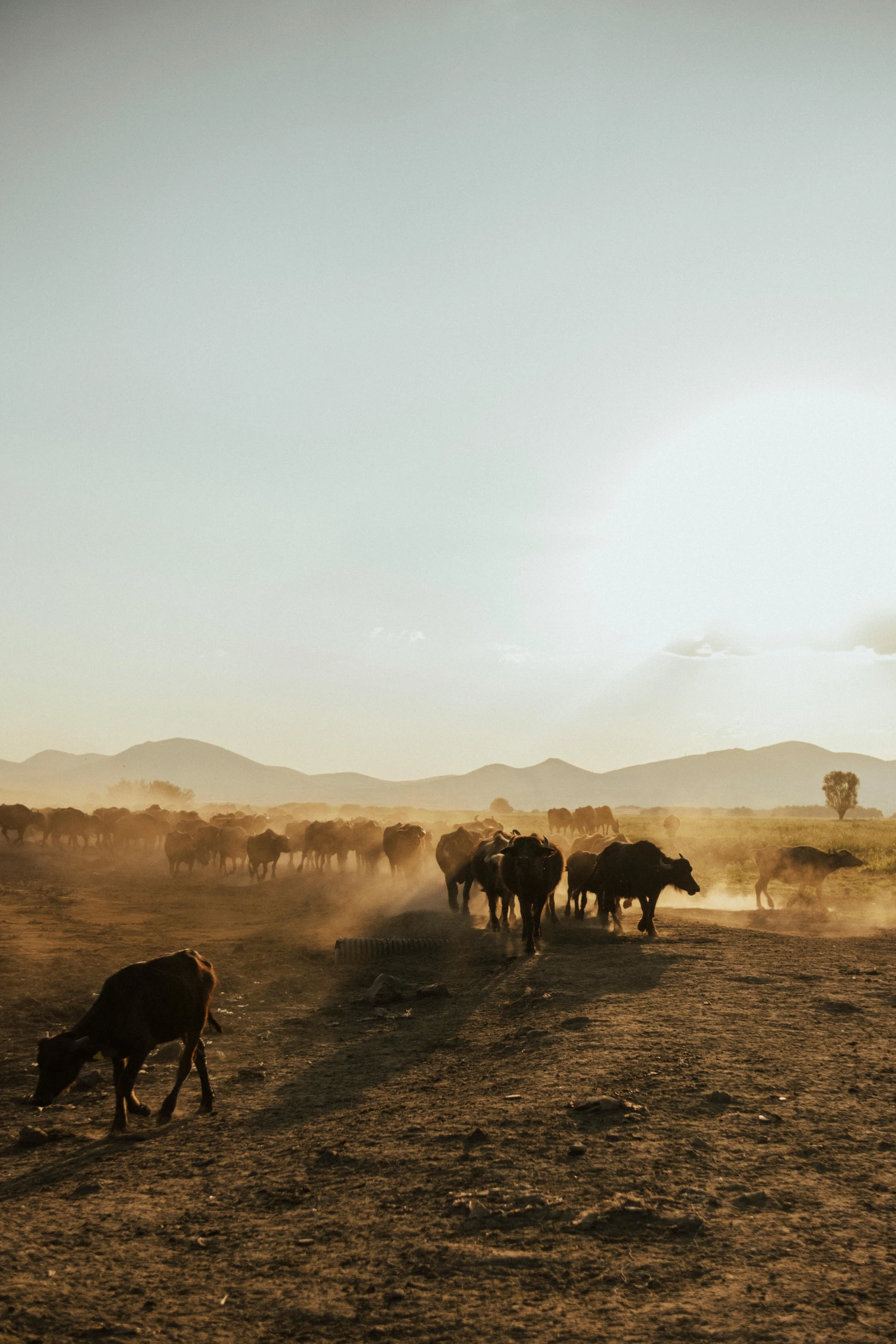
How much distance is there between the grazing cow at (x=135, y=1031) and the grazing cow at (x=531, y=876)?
28.1ft

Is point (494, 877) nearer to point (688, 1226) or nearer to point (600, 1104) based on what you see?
point (600, 1104)

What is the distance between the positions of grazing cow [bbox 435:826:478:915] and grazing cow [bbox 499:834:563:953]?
6.40 meters

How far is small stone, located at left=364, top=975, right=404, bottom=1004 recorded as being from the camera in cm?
1490

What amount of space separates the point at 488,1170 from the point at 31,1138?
194 inches

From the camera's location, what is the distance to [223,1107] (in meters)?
9.88

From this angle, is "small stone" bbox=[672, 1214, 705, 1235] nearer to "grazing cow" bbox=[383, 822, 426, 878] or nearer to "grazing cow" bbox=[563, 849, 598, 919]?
"grazing cow" bbox=[563, 849, 598, 919]

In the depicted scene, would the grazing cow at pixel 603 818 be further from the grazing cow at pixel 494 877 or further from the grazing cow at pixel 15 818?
the grazing cow at pixel 494 877

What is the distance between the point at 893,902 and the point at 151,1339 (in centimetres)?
2792

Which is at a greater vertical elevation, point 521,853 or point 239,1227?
point 521,853

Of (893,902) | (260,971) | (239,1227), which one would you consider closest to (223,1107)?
(239,1227)

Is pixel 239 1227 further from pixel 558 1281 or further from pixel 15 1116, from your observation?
pixel 15 1116

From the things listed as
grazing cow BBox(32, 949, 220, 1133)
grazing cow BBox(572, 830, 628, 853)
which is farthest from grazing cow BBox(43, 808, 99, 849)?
grazing cow BBox(32, 949, 220, 1133)

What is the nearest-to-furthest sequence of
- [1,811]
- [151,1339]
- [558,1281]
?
[151,1339], [558,1281], [1,811]

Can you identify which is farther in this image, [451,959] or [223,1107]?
[451,959]
